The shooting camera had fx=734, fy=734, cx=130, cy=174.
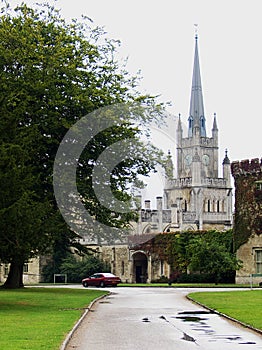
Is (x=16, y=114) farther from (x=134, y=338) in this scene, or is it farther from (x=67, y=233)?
(x=67, y=233)

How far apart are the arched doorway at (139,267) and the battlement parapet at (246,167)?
744 inches

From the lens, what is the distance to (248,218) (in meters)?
49.6

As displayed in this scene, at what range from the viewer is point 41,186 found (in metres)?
35.8

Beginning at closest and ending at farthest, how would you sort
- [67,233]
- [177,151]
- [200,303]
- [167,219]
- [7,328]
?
[7,328]
[200,303]
[67,233]
[167,219]
[177,151]

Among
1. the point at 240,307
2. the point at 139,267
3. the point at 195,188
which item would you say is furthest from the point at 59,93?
the point at 195,188

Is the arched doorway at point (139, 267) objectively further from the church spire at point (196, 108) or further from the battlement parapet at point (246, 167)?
the church spire at point (196, 108)

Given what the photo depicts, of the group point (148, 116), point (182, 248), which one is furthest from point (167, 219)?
point (148, 116)

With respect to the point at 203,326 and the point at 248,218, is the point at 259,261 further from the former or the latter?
the point at 203,326

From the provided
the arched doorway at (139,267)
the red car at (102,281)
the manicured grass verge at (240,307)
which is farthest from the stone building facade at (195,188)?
the manicured grass verge at (240,307)

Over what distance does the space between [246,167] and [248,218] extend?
3.46 meters

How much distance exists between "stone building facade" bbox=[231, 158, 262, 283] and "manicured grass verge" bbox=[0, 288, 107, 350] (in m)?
22.2

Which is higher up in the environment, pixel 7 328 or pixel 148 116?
pixel 148 116

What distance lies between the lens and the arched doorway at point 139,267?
66.9m

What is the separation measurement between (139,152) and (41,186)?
6309 mm
